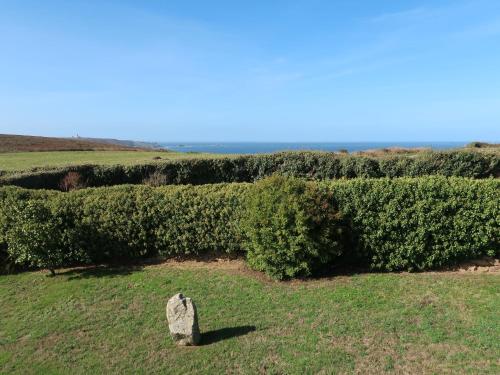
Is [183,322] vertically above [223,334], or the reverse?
[183,322]

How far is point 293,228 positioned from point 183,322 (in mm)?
2639

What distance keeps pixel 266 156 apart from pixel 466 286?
1189cm

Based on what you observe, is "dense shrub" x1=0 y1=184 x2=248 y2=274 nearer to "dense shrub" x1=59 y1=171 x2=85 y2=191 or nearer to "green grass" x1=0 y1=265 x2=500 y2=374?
"green grass" x1=0 y1=265 x2=500 y2=374

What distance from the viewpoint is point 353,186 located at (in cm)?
738

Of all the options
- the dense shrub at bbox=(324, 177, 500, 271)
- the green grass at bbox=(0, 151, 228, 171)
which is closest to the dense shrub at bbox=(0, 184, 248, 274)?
the dense shrub at bbox=(324, 177, 500, 271)

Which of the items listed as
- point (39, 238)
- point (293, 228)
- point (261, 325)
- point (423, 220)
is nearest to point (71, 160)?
point (39, 238)

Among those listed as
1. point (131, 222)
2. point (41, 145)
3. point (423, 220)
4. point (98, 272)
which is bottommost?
point (98, 272)

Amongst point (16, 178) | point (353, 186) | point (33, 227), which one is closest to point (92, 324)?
point (33, 227)

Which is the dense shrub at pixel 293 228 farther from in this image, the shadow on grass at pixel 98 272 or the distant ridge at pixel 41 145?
the distant ridge at pixel 41 145

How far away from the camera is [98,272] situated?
8.23m

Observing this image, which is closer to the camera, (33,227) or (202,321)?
(202,321)

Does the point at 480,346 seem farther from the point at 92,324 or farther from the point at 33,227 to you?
the point at 33,227

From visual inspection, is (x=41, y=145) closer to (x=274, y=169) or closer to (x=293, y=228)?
(x=274, y=169)

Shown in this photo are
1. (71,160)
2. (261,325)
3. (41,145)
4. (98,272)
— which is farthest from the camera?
(41,145)
